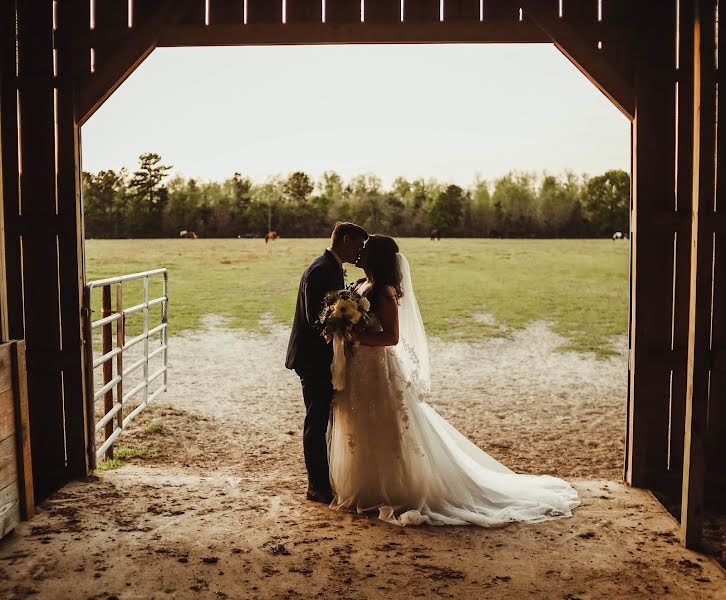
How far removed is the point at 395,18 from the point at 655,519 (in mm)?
3654

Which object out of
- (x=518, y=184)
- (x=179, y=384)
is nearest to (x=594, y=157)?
(x=518, y=184)

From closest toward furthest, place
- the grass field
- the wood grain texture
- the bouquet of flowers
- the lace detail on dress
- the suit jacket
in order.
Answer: the wood grain texture, the bouquet of flowers, the lace detail on dress, the suit jacket, the grass field

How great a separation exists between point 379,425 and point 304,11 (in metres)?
2.87

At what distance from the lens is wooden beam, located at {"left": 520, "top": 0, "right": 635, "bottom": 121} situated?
483cm

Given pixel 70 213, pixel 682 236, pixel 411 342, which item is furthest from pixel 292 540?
pixel 682 236

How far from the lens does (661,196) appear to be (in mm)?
4871

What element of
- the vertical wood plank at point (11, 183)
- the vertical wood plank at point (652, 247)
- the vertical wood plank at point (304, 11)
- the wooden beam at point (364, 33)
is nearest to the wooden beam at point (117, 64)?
the wooden beam at point (364, 33)

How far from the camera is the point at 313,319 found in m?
4.59

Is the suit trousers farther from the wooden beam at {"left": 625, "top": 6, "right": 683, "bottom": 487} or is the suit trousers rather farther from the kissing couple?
the wooden beam at {"left": 625, "top": 6, "right": 683, "bottom": 487}

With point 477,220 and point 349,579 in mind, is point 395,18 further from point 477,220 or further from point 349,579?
point 477,220

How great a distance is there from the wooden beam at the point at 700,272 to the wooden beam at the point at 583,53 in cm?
93

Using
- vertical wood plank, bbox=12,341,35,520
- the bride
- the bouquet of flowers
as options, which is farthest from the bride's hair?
vertical wood plank, bbox=12,341,35,520

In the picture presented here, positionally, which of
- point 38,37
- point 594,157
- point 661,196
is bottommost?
point 661,196

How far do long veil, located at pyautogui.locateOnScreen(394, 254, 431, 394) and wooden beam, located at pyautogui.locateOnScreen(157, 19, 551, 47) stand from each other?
5.10ft
